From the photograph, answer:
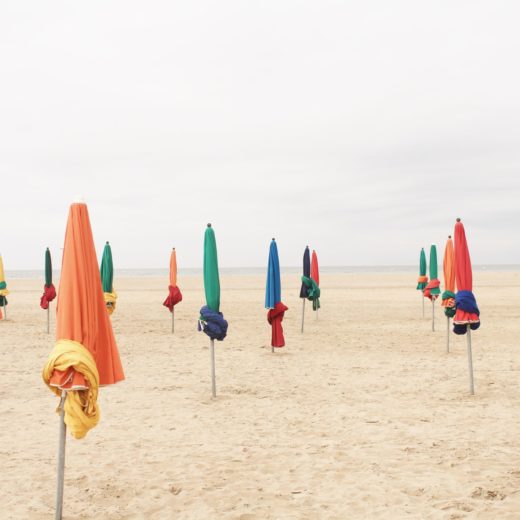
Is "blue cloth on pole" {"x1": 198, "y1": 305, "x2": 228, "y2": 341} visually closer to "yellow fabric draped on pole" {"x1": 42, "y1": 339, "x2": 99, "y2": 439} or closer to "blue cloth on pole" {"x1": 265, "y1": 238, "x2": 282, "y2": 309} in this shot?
"blue cloth on pole" {"x1": 265, "y1": 238, "x2": 282, "y2": 309}

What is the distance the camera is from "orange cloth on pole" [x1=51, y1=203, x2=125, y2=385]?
4.48m

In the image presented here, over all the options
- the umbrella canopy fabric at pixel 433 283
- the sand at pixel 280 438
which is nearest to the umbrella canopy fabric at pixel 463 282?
the sand at pixel 280 438

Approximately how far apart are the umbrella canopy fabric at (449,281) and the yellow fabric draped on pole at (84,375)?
851 cm

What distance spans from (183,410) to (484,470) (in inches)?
182

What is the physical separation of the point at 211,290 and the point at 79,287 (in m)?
4.48

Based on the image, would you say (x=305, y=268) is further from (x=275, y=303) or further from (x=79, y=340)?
(x=79, y=340)

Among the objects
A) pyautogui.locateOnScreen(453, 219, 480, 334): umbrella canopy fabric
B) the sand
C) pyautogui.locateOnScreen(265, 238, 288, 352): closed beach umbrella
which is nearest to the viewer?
the sand

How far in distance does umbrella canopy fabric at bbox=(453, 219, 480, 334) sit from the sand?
1401mm

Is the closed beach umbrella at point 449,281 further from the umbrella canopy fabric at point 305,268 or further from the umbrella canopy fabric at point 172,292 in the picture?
the umbrella canopy fabric at point 172,292

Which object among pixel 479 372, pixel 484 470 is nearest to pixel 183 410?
pixel 484 470

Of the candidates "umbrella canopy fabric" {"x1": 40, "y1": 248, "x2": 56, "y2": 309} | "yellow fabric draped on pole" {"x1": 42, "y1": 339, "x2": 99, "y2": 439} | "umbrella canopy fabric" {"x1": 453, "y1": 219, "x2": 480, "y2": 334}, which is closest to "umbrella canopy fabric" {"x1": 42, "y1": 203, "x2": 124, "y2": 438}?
"yellow fabric draped on pole" {"x1": 42, "y1": 339, "x2": 99, "y2": 439}

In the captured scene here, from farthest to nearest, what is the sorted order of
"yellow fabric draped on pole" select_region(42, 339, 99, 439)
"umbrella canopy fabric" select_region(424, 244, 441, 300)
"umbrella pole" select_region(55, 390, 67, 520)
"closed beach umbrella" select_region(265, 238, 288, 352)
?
"umbrella canopy fabric" select_region(424, 244, 441, 300) < "closed beach umbrella" select_region(265, 238, 288, 352) < "umbrella pole" select_region(55, 390, 67, 520) < "yellow fabric draped on pole" select_region(42, 339, 99, 439)

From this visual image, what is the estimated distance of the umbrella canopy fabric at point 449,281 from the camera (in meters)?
11.1

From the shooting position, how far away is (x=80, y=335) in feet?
14.7
